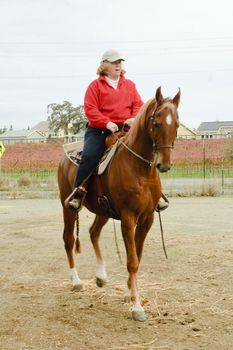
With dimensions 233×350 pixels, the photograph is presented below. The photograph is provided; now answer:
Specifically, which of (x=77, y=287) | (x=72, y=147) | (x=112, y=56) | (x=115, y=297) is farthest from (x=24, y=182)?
(x=112, y=56)

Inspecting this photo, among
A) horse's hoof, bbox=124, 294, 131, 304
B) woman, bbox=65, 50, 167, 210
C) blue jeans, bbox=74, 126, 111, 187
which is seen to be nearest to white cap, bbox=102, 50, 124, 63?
woman, bbox=65, 50, 167, 210

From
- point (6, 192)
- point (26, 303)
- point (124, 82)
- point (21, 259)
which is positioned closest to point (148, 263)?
point (21, 259)

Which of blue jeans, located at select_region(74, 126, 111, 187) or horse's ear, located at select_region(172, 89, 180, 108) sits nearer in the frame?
horse's ear, located at select_region(172, 89, 180, 108)

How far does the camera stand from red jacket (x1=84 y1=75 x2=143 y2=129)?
6.13 m

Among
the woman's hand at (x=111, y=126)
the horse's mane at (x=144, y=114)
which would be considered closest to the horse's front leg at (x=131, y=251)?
the horse's mane at (x=144, y=114)

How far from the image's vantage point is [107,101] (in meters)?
6.19

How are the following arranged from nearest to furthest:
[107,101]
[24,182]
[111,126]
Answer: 1. [111,126]
2. [107,101]
3. [24,182]

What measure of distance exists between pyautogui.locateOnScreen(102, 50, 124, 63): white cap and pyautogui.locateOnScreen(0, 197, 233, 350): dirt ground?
2.82 meters

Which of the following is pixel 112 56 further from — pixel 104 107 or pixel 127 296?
pixel 127 296

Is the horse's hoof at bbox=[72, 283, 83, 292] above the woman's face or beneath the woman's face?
beneath

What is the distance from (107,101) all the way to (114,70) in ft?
1.21

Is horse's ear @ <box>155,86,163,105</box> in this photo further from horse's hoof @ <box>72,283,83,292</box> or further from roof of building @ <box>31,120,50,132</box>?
roof of building @ <box>31,120,50,132</box>

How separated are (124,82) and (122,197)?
151 cm

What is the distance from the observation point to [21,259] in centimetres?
875
